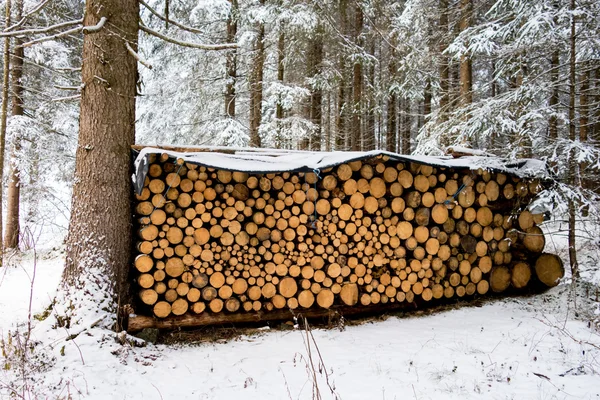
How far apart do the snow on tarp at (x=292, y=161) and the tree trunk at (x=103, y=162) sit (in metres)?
0.28

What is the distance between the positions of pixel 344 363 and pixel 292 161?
2.14 metres

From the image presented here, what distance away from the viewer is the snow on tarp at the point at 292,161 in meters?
3.52

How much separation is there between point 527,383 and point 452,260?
2.06m

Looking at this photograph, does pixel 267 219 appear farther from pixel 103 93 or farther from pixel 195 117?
pixel 195 117

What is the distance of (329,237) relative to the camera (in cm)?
419

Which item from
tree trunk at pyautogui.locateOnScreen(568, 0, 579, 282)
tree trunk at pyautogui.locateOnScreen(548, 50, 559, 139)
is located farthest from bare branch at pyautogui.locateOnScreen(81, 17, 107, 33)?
tree trunk at pyautogui.locateOnScreen(568, 0, 579, 282)

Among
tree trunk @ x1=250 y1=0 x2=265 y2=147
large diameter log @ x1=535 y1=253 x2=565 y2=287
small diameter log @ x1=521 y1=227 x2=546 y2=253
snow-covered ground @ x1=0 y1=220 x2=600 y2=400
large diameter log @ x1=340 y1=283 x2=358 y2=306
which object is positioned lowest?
snow-covered ground @ x1=0 y1=220 x2=600 y2=400

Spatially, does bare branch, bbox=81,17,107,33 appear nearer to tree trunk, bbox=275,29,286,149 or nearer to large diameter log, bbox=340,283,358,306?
large diameter log, bbox=340,283,358,306

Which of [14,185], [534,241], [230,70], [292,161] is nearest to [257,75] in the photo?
[230,70]

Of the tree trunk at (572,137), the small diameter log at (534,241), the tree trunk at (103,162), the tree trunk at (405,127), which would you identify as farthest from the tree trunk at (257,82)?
the tree trunk at (405,127)

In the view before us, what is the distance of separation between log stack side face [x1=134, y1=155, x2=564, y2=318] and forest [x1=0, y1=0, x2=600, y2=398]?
1.35ft

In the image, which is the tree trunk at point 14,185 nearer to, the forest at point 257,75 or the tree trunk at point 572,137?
the forest at point 257,75

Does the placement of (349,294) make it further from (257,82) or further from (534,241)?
(257,82)

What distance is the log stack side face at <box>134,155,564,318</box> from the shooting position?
3.72 m
